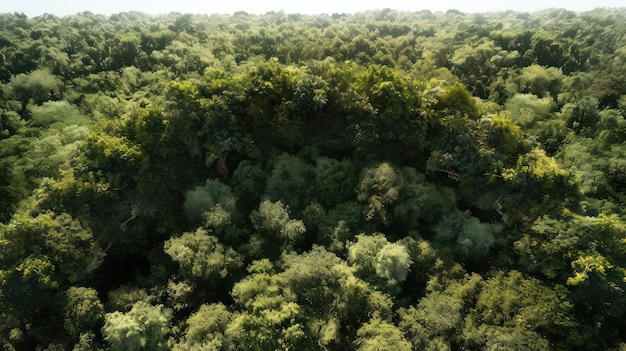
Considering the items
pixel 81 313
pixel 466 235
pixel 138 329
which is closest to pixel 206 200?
pixel 138 329

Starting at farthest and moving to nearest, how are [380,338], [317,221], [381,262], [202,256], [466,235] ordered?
[317,221] → [466,235] → [202,256] → [381,262] → [380,338]

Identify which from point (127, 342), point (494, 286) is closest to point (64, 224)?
point (127, 342)

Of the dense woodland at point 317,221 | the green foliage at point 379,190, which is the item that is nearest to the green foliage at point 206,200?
the dense woodland at point 317,221

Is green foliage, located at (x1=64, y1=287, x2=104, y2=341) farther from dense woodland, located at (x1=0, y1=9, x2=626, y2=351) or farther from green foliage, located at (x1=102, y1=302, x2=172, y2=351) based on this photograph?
Answer: green foliage, located at (x1=102, y1=302, x2=172, y2=351)

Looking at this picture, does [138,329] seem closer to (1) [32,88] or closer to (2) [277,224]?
(2) [277,224]

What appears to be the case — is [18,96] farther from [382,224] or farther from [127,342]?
[382,224]

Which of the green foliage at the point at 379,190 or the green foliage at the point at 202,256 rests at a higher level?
the green foliage at the point at 379,190

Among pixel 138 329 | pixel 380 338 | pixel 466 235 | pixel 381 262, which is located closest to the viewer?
pixel 380 338

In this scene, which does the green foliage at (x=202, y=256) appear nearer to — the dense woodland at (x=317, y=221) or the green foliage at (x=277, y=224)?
the dense woodland at (x=317, y=221)
